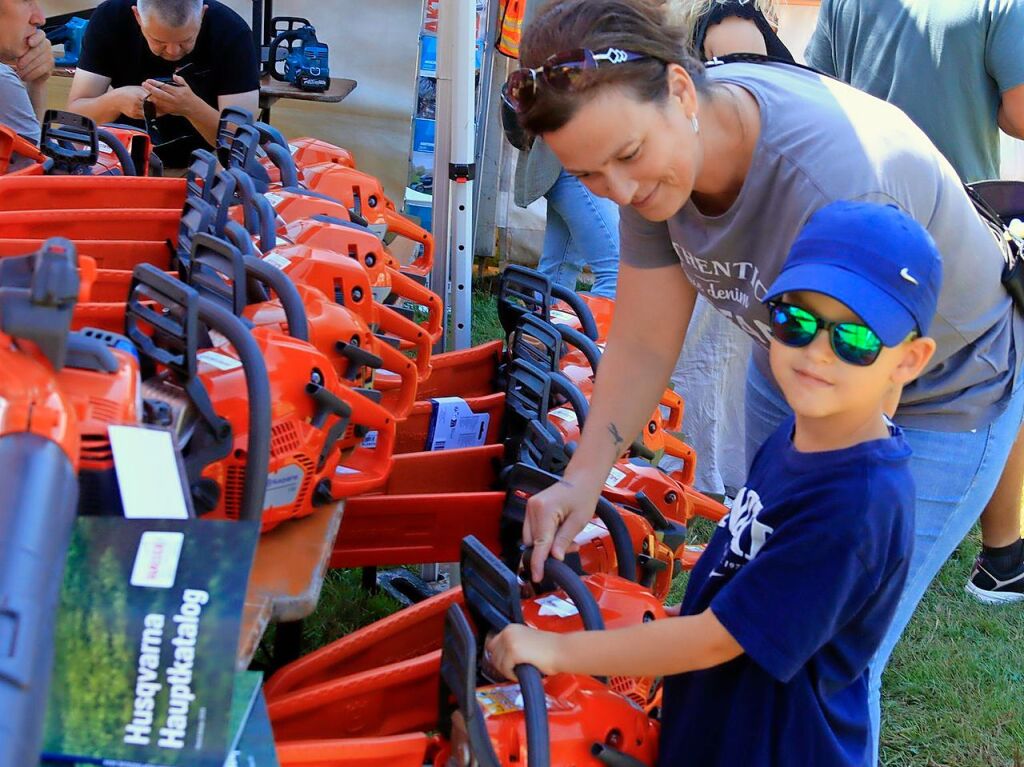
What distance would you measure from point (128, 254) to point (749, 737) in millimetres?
2177

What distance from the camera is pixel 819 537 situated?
1452mm

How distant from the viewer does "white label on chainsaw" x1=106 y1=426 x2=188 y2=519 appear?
122 cm

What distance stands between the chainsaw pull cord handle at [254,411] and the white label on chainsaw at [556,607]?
0.50m

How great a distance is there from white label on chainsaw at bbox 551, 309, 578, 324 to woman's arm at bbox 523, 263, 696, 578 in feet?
4.30

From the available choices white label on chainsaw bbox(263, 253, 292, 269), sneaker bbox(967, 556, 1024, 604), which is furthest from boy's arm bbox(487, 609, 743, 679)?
sneaker bbox(967, 556, 1024, 604)

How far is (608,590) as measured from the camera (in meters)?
2.01

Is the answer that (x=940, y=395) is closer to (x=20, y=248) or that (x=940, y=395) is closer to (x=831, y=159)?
(x=831, y=159)

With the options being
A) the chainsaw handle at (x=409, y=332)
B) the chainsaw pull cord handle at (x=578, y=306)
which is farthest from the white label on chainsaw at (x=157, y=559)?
the chainsaw pull cord handle at (x=578, y=306)

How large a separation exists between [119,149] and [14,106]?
0.67m

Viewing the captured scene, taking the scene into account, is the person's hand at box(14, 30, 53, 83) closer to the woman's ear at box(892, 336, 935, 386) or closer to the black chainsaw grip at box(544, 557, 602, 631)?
the black chainsaw grip at box(544, 557, 602, 631)

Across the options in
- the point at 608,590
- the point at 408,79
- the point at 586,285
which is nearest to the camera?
the point at 608,590

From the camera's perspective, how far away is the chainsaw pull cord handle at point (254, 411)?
182 centimetres

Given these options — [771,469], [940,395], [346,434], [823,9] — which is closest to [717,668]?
[771,469]

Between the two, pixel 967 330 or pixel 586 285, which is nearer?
pixel 967 330
